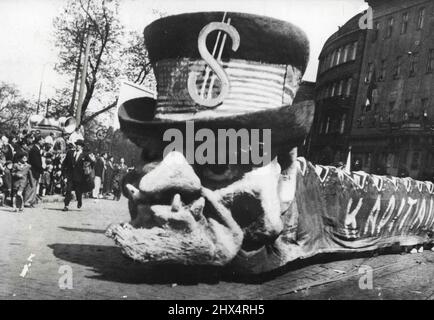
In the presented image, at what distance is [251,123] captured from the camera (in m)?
5.50

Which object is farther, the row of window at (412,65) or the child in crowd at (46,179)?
the row of window at (412,65)

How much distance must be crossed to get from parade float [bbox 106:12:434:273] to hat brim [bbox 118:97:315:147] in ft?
0.04


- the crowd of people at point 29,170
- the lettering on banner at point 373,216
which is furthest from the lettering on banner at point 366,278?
the crowd of people at point 29,170

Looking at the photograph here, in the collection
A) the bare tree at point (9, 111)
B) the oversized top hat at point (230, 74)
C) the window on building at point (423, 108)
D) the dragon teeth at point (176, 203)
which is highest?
the oversized top hat at point (230, 74)

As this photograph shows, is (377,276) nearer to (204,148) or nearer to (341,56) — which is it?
(204,148)

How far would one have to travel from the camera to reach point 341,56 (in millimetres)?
37625

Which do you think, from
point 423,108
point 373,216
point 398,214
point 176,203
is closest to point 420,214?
point 398,214

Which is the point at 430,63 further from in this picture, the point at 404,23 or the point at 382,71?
the point at 404,23

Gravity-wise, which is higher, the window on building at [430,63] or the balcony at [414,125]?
the window on building at [430,63]

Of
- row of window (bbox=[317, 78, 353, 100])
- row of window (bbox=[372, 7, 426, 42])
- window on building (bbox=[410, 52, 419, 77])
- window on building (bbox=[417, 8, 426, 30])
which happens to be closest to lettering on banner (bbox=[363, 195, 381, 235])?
row of window (bbox=[372, 7, 426, 42])

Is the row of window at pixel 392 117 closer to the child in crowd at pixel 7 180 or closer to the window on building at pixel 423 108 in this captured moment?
the window on building at pixel 423 108

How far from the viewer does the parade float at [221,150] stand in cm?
527

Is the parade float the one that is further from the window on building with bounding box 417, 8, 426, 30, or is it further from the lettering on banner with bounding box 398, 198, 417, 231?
the window on building with bounding box 417, 8, 426, 30

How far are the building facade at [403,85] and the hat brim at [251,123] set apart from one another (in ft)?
37.6
